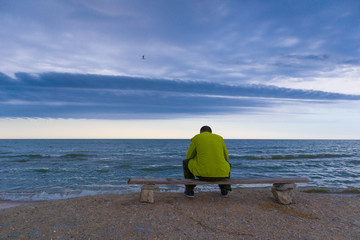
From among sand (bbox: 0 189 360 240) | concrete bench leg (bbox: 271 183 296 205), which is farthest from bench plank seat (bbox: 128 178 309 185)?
sand (bbox: 0 189 360 240)

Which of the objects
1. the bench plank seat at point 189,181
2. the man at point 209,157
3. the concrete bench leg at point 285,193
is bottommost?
the concrete bench leg at point 285,193

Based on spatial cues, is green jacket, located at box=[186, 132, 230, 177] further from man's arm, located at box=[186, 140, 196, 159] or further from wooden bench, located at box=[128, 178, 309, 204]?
wooden bench, located at box=[128, 178, 309, 204]

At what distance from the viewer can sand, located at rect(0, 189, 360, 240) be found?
398 cm

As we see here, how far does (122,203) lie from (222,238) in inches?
A: 110

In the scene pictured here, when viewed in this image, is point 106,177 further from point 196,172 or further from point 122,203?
point 196,172

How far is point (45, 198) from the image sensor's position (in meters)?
8.09

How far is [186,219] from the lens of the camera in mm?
4617

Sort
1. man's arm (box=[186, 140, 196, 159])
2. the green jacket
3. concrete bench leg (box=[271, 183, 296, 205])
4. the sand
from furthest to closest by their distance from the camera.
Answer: concrete bench leg (box=[271, 183, 296, 205]) < man's arm (box=[186, 140, 196, 159]) < the green jacket < the sand

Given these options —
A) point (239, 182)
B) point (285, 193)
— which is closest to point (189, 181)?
point (239, 182)

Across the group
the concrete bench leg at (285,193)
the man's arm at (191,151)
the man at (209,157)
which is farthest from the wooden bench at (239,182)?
the man's arm at (191,151)

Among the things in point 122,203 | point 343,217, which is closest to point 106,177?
point 122,203

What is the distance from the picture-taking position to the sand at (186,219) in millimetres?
3979

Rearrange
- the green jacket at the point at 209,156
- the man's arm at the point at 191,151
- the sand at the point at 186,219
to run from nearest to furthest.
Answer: the sand at the point at 186,219
the green jacket at the point at 209,156
the man's arm at the point at 191,151

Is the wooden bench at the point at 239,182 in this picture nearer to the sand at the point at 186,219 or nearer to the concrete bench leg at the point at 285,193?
the concrete bench leg at the point at 285,193
